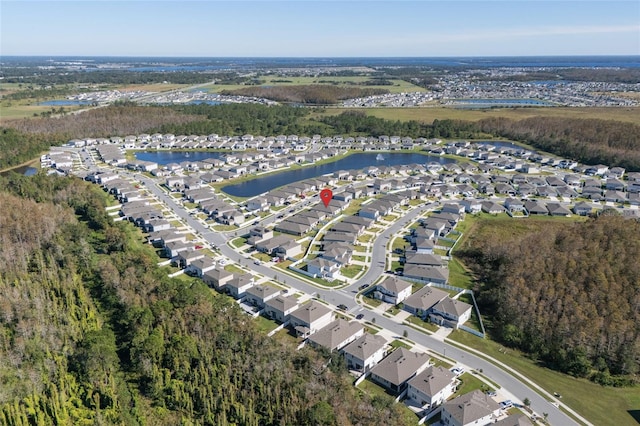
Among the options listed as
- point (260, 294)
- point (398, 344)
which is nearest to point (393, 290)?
point (398, 344)

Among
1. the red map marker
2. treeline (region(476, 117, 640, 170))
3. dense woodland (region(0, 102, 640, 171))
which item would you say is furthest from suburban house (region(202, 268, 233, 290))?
treeline (region(476, 117, 640, 170))

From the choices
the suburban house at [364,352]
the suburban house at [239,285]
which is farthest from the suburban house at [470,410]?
the suburban house at [239,285]

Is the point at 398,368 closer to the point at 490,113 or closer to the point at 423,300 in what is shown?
the point at 423,300

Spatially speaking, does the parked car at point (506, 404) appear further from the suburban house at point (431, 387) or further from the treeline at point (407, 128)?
the treeline at point (407, 128)

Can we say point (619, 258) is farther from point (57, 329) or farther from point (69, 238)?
point (69, 238)

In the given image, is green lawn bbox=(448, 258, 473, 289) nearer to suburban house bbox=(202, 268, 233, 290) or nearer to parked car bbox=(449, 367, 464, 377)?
parked car bbox=(449, 367, 464, 377)
